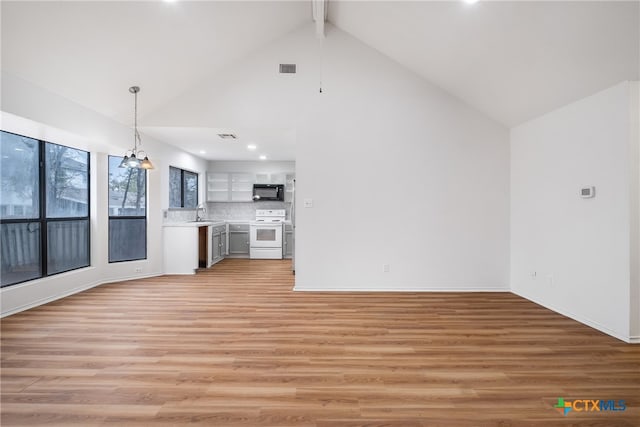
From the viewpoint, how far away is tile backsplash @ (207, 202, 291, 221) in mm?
7668

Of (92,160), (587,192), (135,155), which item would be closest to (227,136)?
(135,155)

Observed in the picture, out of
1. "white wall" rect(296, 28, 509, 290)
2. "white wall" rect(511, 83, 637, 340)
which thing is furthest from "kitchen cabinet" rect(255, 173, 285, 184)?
"white wall" rect(511, 83, 637, 340)

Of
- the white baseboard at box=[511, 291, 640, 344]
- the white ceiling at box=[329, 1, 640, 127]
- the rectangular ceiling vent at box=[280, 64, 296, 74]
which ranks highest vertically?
the rectangular ceiling vent at box=[280, 64, 296, 74]

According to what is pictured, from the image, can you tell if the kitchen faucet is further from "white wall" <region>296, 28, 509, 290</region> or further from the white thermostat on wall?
the white thermostat on wall

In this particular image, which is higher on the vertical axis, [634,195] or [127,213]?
[634,195]

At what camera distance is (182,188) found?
6496 millimetres

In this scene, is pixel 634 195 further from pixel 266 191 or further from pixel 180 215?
pixel 180 215

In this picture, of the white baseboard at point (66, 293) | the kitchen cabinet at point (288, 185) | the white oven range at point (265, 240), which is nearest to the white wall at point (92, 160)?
the white baseboard at point (66, 293)

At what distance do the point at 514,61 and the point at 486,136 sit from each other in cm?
131

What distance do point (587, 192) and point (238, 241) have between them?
6200 millimetres

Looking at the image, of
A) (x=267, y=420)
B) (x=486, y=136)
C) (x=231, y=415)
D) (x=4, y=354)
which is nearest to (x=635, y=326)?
(x=486, y=136)

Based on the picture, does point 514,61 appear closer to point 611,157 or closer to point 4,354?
point 611,157

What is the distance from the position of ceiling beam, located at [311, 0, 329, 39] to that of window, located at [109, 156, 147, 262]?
3578mm

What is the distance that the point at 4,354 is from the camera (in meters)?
2.39
